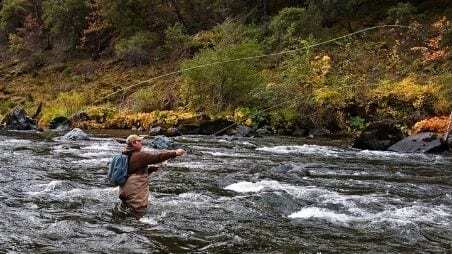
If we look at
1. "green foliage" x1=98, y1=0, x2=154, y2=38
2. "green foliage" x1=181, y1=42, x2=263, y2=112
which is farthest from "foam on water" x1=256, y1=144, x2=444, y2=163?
"green foliage" x1=98, y1=0, x2=154, y2=38

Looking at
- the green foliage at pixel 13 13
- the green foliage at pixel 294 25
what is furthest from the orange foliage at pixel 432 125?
the green foliage at pixel 13 13

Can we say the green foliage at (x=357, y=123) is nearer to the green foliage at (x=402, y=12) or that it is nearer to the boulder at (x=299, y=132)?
the boulder at (x=299, y=132)

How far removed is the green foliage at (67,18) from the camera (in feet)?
136

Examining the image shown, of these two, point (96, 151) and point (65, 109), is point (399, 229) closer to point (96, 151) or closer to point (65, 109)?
point (96, 151)

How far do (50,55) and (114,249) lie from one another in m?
40.5

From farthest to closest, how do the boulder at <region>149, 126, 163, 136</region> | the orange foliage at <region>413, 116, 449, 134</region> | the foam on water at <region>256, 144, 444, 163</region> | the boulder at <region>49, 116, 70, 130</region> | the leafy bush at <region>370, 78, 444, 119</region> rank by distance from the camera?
the boulder at <region>49, 116, 70, 130</region>
the boulder at <region>149, 126, 163, 136</region>
the leafy bush at <region>370, 78, 444, 119</region>
the orange foliage at <region>413, 116, 449, 134</region>
the foam on water at <region>256, 144, 444, 163</region>

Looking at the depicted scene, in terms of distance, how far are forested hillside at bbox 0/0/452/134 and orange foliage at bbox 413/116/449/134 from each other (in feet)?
2.30

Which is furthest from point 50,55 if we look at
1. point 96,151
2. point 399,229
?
point 399,229

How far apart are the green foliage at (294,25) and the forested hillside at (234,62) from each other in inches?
2.6

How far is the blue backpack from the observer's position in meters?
8.59

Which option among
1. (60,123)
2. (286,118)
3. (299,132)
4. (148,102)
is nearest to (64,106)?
(60,123)

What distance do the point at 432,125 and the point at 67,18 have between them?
29.4m

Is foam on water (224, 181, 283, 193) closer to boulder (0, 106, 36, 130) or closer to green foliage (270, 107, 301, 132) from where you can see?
green foliage (270, 107, 301, 132)

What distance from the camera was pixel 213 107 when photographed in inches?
1054
